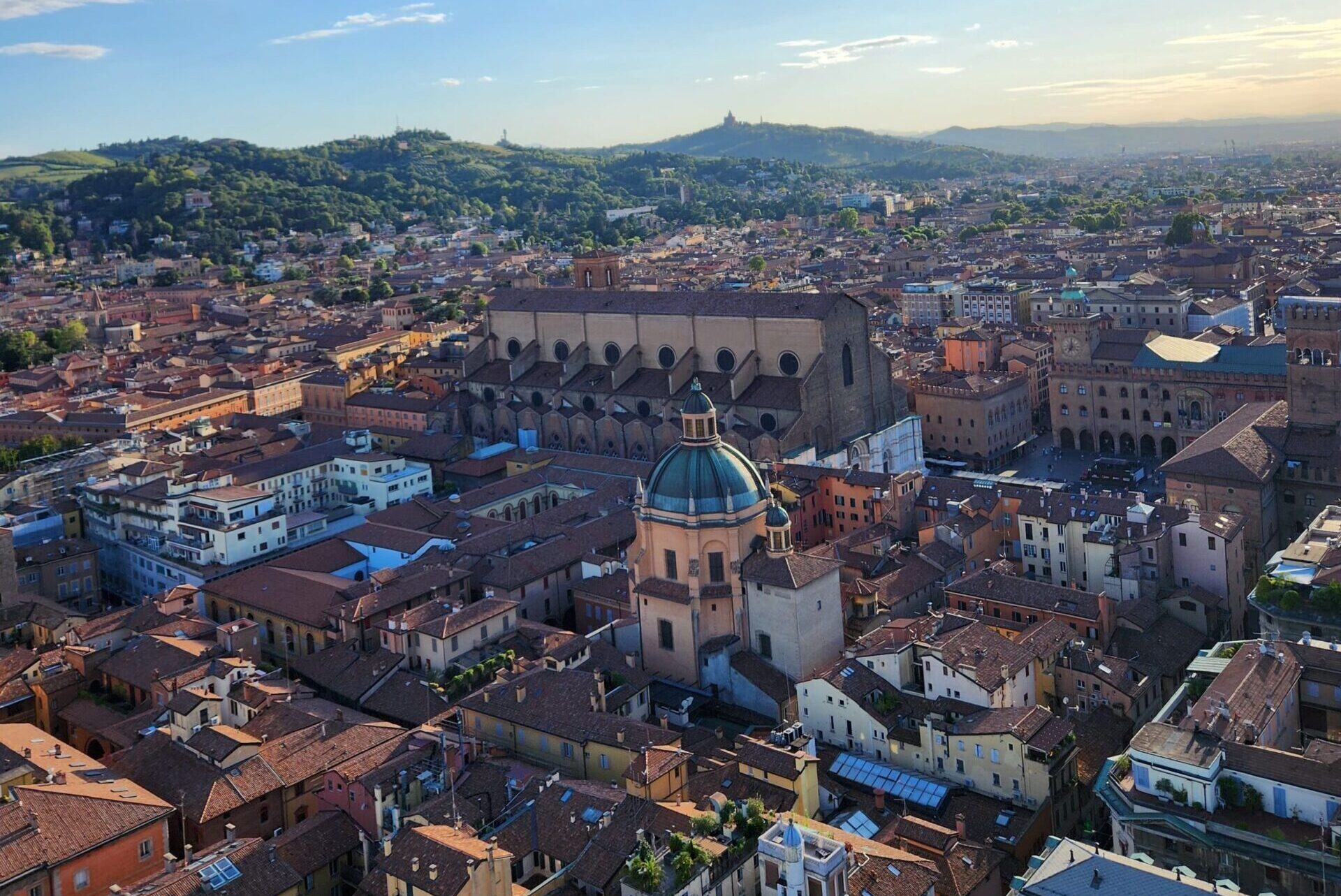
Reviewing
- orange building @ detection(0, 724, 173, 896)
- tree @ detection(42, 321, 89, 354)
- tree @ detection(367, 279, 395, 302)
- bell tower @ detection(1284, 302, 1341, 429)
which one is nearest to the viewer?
orange building @ detection(0, 724, 173, 896)

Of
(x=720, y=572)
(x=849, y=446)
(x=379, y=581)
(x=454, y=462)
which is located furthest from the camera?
(x=454, y=462)

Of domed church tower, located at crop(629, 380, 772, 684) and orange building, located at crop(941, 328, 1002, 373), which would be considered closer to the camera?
domed church tower, located at crop(629, 380, 772, 684)

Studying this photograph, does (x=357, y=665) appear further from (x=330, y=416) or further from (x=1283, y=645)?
(x=330, y=416)

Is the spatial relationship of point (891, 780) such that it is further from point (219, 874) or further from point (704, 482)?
point (219, 874)

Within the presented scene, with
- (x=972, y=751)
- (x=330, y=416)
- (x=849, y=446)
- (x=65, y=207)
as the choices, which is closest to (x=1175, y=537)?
(x=972, y=751)

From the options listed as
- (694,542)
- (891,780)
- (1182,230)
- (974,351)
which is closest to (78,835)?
(694,542)

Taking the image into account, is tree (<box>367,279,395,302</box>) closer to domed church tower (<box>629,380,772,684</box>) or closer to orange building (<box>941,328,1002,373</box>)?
orange building (<box>941,328,1002,373</box>)

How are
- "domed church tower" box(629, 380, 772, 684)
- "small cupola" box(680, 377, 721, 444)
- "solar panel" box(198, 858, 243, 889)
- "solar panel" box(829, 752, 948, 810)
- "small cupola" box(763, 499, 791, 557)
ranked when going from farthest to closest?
"small cupola" box(680, 377, 721, 444) → "domed church tower" box(629, 380, 772, 684) → "small cupola" box(763, 499, 791, 557) → "solar panel" box(829, 752, 948, 810) → "solar panel" box(198, 858, 243, 889)

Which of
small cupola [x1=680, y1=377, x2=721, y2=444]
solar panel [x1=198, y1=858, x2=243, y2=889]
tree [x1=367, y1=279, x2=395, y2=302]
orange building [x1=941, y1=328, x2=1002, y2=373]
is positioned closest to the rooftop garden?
small cupola [x1=680, y1=377, x2=721, y2=444]
